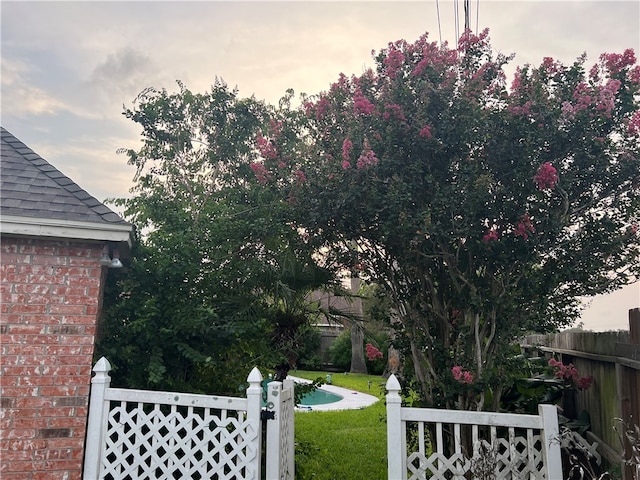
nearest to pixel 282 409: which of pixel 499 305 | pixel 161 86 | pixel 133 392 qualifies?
pixel 133 392

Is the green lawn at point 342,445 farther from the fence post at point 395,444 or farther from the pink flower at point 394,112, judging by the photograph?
the pink flower at point 394,112

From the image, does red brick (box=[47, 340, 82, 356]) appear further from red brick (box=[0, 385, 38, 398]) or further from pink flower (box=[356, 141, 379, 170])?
pink flower (box=[356, 141, 379, 170])

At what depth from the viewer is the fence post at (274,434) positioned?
11.7ft

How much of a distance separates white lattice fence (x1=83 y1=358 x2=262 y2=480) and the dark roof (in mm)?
1354

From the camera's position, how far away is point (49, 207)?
13.6 ft

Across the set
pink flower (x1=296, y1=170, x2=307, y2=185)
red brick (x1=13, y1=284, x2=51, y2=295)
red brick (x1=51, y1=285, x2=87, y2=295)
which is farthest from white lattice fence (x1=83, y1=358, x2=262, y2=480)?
pink flower (x1=296, y1=170, x2=307, y2=185)

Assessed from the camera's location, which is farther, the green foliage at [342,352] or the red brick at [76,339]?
the green foliage at [342,352]

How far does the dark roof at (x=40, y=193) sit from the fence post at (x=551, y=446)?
3.75m

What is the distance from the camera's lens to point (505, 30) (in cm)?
564

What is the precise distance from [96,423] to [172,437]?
64cm

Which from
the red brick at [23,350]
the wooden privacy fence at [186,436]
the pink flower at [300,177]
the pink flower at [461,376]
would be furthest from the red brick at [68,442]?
the pink flower at [461,376]

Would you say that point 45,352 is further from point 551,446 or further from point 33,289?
point 551,446

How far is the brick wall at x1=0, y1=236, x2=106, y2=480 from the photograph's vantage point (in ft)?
12.4

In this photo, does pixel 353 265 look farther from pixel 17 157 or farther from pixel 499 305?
pixel 17 157
